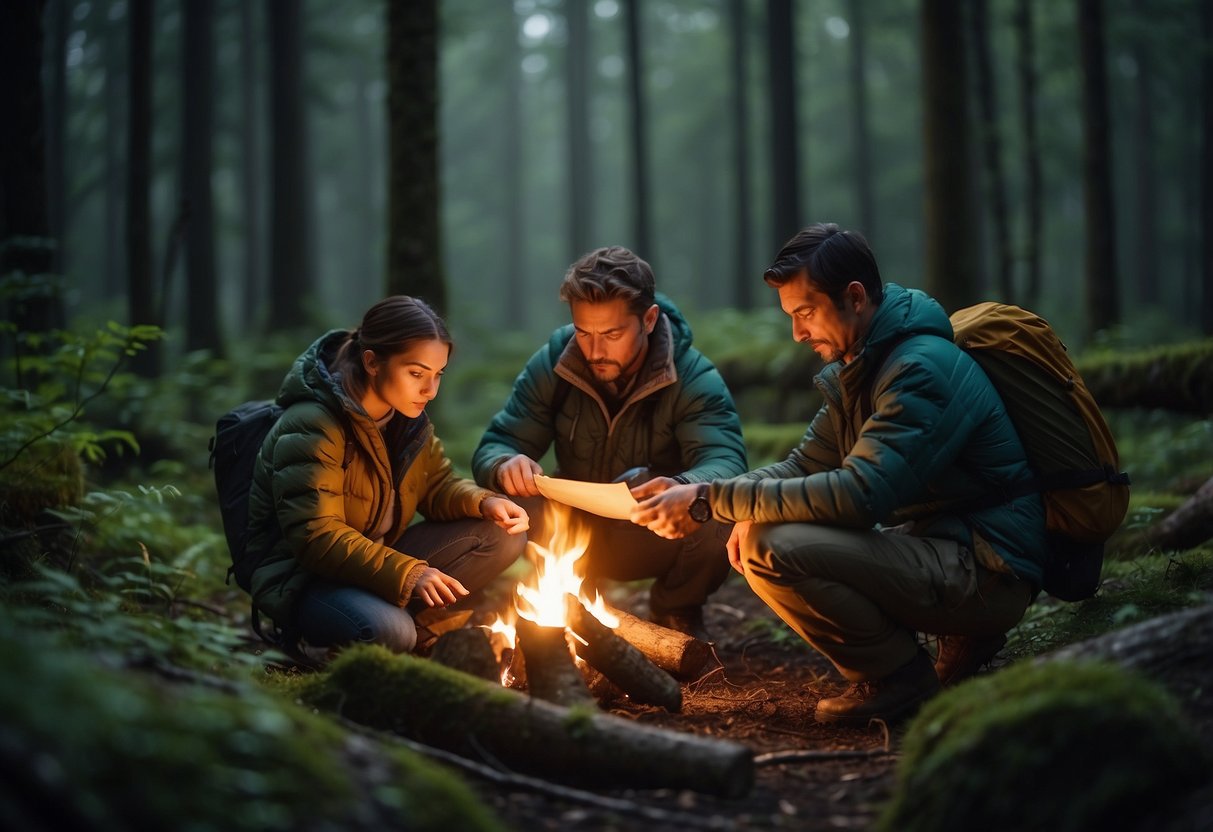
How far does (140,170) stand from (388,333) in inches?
316

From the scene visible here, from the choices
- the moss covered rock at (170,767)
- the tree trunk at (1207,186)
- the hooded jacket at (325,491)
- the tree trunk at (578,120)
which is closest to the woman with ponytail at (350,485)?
the hooded jacket at (325,491)

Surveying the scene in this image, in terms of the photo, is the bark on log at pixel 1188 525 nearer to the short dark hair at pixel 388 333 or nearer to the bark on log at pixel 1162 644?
the bark on log at pixel 1162 644

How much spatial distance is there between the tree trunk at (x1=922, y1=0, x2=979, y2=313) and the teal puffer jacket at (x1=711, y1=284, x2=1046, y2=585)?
20.5 ft

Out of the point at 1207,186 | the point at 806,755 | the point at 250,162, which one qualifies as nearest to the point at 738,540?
the point at 806,755

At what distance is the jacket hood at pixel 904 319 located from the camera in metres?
4.15

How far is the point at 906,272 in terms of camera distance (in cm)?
3425

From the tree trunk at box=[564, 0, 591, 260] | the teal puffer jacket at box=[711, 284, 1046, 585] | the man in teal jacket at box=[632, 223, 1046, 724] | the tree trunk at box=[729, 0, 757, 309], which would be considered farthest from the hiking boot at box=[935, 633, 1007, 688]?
the tree trunk at box=[564, 0, 591, 260]

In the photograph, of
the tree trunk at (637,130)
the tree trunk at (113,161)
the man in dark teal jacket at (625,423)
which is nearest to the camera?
the man in dark teal jacket at (625,423)

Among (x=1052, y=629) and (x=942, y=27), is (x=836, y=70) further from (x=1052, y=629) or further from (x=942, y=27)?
(x=1052, y=629)

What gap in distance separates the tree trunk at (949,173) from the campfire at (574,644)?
638cm

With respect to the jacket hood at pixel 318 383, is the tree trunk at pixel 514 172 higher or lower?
higher

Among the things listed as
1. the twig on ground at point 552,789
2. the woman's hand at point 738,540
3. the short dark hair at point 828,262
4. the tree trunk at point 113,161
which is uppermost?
the tree trunk at point 113,161

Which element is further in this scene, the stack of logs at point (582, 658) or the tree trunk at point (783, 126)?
the tree trunk at point (783, 126)

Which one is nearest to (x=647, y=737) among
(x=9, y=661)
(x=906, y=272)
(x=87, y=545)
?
(x=9, y=661)
